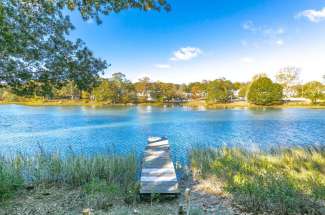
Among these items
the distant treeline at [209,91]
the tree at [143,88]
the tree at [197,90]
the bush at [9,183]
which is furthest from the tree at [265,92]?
the bush at [9,183]

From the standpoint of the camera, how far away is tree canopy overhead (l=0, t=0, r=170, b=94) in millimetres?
4047

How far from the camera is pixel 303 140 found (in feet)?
55.0

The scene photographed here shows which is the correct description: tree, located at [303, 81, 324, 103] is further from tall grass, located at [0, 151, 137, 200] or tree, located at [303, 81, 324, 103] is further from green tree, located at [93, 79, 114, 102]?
tall grass, located at [0, 151, 137, 200]

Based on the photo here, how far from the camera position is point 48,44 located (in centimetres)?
529

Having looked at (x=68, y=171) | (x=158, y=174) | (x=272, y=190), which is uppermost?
(x=272, y=190)

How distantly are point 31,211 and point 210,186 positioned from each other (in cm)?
439

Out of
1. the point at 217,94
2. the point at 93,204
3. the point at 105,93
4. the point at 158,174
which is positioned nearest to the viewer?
the point at 93,204

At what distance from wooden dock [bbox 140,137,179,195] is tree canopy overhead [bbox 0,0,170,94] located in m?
2.94

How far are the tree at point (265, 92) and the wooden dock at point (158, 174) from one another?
54719 millimetres

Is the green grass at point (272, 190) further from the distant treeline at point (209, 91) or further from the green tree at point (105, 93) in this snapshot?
the green tree at point (105, 93)

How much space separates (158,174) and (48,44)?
448 cm

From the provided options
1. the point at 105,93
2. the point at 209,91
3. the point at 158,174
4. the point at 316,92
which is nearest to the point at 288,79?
the point at 316,92

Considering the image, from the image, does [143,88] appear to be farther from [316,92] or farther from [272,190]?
[272,190]

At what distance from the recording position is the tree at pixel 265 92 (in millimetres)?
58188
